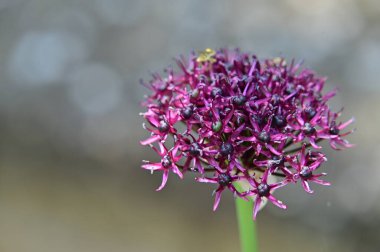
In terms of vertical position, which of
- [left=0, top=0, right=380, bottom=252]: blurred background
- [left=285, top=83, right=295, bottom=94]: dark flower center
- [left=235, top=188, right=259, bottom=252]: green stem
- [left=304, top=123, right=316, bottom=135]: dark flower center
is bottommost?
[left=235, top=188, right=259, bottom=252]: green stem

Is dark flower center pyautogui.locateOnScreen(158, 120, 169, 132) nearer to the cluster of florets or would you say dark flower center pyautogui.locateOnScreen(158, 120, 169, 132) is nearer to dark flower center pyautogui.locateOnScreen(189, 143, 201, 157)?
the cluster of florets

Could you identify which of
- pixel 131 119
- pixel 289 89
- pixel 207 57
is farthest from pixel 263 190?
pixel 131 119

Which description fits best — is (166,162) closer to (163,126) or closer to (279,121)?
(163,126)

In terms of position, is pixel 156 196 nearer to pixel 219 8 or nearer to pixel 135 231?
pixel 135 231

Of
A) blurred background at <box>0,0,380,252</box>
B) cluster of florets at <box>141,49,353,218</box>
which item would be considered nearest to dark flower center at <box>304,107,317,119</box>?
cluster of florets at <box>141,49,353,218</box>

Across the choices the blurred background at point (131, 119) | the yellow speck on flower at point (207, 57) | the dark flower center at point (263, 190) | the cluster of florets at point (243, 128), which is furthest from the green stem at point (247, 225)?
the blurred background at point (131, 119)
